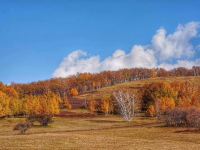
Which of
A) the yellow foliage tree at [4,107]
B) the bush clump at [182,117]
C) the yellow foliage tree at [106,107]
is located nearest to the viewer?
the bush clump at [182,117]

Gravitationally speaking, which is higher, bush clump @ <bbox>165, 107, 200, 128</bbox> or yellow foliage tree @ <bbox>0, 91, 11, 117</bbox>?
yellow foliage tree @ <bbox>0, 91, 11, 117</bbox>

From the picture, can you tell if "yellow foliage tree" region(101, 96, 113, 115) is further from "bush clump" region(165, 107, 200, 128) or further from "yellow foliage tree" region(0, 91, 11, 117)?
"bush clump" region(165, 107, 200, 128)

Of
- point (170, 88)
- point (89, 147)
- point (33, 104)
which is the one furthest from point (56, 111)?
point (89, 147)

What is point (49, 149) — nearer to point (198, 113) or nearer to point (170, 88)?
point (198, 113)

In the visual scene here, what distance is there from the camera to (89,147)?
140 ft

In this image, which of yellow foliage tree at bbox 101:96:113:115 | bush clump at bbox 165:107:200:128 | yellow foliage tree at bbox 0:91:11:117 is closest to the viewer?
bush clump at bbox 165:107:200:128

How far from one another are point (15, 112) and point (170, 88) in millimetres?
71254

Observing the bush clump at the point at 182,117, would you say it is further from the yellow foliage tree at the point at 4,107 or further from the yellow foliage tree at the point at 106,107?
the yellow foliage tree at the point at 4,107

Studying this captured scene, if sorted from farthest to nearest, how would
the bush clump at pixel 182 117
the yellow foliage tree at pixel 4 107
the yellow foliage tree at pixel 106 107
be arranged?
the yellow foliage tree at pixel 106 107 < the yellow foliage tree at pixel 4 107 < the bush clump at pixel 182 117

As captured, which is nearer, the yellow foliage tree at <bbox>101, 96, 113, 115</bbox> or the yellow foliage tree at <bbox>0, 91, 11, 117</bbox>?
the yellow foliage tree at <bbox>0, 91, 11, 117</bbox>

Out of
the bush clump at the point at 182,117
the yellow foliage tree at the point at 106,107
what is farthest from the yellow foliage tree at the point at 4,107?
the bush clump at the point at 182,117

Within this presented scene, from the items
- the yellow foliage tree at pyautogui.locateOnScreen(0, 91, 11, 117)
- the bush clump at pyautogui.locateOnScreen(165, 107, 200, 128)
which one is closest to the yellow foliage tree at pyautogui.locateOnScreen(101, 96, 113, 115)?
the yellow foliage tree at pyautogui.locateOnScreen(0, 91, 11, 117)

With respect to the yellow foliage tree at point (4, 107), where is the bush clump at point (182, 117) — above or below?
below

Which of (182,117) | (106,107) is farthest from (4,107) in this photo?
(182,117)
